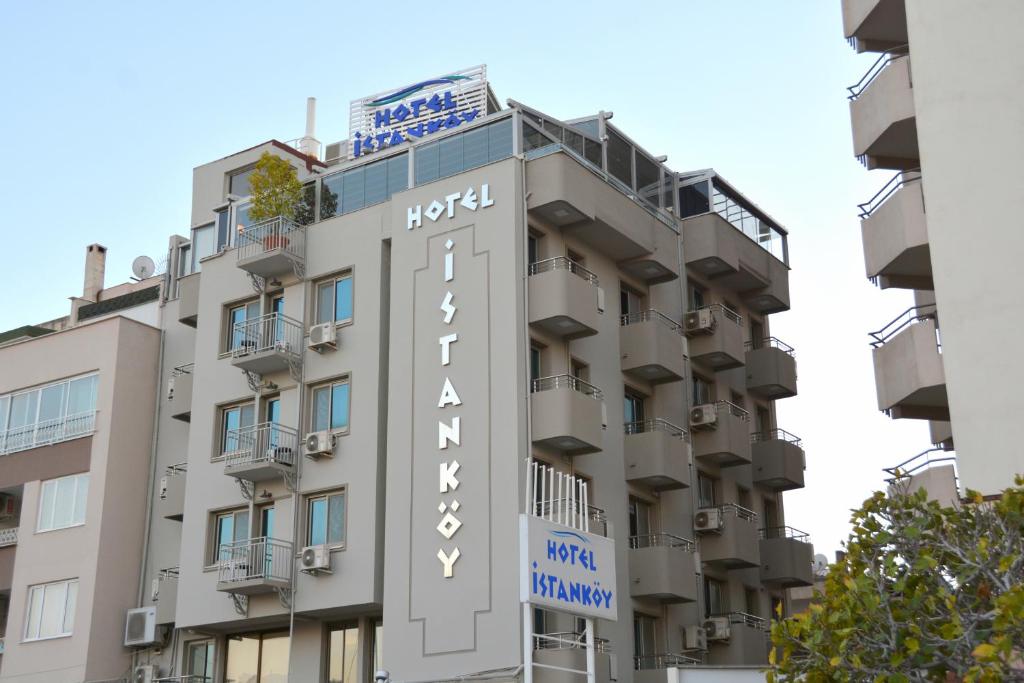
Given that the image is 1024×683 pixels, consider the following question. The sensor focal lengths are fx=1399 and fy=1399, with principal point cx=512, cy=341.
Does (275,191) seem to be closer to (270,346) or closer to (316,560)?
(270,346)

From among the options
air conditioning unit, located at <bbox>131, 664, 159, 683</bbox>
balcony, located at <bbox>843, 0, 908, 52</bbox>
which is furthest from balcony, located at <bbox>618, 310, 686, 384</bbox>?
air conditioning unit, located at <bbox>131, 664, 159, 683</bbox>

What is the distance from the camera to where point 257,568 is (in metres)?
37.0

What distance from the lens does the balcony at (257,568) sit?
36.5 metres

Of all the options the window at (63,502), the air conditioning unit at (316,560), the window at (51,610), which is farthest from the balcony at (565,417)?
the window at (51,610)

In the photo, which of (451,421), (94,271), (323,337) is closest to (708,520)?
(451,421)

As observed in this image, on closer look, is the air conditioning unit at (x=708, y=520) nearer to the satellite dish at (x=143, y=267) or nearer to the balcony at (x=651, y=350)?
the balcony at (x=651, y=350)

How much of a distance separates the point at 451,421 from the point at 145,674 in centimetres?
1315

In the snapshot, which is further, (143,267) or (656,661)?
(143,267)

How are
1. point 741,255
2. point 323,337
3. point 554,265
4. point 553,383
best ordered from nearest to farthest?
point 553,383, point 554,265, point 323,337, point 741,255

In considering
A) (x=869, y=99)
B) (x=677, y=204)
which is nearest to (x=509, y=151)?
(x=677, y=204)

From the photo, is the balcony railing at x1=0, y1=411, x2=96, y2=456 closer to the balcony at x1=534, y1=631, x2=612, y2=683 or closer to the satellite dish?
the satellite dish

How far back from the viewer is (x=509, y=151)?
3744 centimetres

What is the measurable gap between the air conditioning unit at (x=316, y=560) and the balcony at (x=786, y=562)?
47.5 ft

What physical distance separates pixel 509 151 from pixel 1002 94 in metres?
14.7
